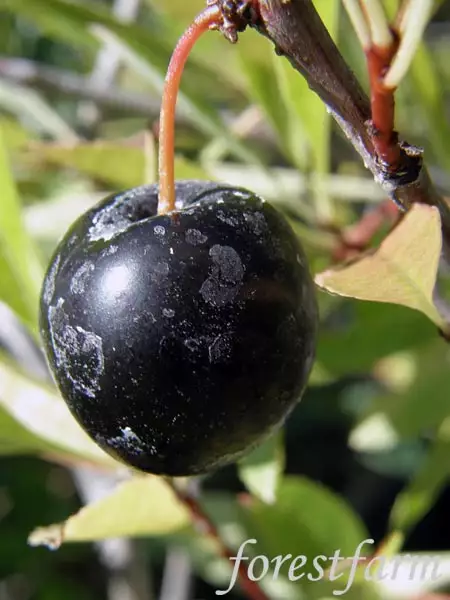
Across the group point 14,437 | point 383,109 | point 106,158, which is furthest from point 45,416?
point 383,109

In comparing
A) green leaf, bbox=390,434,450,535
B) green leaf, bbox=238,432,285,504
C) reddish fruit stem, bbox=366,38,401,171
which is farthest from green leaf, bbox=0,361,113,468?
reddish fruit stem, bbox=366,38,401,171

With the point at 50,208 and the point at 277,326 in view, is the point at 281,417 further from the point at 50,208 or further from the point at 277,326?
the point at 50,208

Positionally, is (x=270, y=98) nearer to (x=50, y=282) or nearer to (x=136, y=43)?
(x=136, y=43)

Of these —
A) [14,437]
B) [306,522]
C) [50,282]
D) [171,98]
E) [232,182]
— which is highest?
[171,98]

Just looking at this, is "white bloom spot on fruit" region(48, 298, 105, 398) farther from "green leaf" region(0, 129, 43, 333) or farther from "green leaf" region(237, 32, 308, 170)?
→ "green leaf" region(237, 32, 308, 170)

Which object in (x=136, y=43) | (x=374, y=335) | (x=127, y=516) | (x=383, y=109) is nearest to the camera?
(x=383, y=109)

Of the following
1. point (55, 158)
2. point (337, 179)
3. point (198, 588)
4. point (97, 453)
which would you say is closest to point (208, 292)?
point (97, 453)

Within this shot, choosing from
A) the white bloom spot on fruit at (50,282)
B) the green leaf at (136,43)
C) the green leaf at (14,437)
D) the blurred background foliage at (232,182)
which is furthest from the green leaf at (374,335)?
the white bloom spot on fruit at (50,282)
